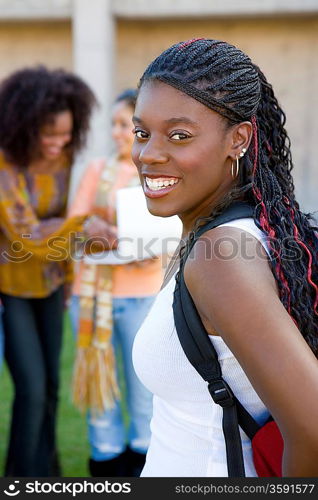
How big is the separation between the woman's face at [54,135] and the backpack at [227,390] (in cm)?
239

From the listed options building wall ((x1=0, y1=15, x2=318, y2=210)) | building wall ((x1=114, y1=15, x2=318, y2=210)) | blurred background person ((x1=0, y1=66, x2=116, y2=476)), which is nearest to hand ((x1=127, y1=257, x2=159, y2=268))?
blurred background person ((x1=0, y1=66, x2=116, y2=476))

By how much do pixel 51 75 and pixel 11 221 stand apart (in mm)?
944

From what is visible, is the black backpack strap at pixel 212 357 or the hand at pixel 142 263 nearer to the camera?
the black backpack strap at pixel 212 357

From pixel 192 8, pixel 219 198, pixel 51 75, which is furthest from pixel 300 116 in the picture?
pixel 219 198

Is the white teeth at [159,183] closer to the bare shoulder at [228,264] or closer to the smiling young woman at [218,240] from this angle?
Result: the smiling young woman at [218,240]

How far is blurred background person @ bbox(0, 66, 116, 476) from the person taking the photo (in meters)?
3.52

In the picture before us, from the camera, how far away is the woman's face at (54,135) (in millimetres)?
3666

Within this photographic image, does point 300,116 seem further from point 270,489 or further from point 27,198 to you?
point 270,489

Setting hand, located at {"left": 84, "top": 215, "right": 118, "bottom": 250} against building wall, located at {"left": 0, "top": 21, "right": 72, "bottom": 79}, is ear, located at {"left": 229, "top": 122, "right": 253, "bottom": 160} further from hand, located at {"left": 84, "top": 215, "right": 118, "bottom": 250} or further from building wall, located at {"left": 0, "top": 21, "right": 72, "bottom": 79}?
building wall, located at {"left": 0, "top": 21, "right": 72, "bottom": 79}

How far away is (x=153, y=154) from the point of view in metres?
1.45

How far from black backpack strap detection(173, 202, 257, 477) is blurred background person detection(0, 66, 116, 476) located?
2.23 metres

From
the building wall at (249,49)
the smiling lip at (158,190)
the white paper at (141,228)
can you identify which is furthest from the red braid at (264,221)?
the building wall at (249,49)

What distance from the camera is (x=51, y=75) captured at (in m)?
3.89

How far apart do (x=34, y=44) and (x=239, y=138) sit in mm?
9269
